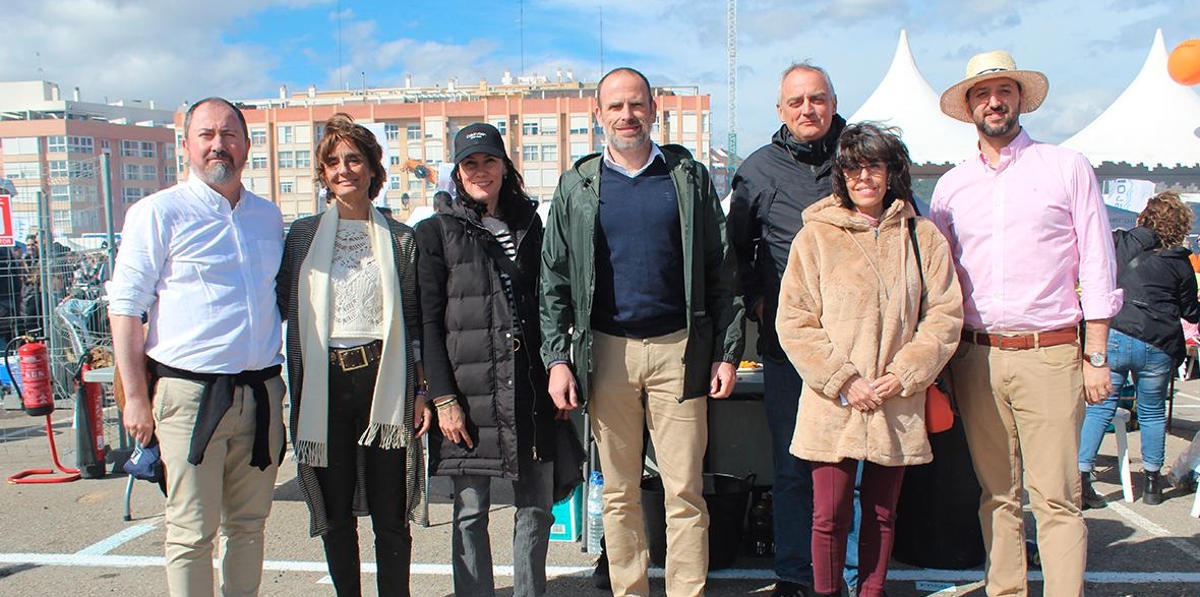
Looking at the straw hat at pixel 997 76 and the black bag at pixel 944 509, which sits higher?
the straw hat at pixel 997 76

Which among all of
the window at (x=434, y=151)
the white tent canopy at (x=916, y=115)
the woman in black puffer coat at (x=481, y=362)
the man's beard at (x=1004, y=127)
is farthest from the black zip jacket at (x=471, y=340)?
the window at (x=434, y=151)

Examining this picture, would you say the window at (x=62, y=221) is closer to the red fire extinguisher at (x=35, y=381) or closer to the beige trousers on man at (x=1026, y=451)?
the red fire extinguisher at (x=35, y=381)

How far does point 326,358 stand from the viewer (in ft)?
9.67

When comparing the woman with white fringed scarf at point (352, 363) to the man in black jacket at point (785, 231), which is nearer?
the woman with white fringed scarf at point (352, 363)

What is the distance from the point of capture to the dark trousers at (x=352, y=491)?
2.99 metres

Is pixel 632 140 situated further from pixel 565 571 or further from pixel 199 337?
pixel 565 571

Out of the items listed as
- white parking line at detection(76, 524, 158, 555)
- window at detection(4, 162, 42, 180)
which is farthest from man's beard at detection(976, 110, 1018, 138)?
window at detection(4, 162, 42, 180)

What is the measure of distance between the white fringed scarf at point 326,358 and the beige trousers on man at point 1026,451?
2.09m

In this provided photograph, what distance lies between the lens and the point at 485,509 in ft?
10.1

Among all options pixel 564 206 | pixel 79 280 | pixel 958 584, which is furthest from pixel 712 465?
pixel 79 280

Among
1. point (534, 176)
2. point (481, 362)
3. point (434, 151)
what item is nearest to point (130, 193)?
point (434, 151)

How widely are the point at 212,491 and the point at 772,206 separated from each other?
2307mm

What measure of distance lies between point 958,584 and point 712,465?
150cm

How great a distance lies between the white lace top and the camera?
9.78ft
